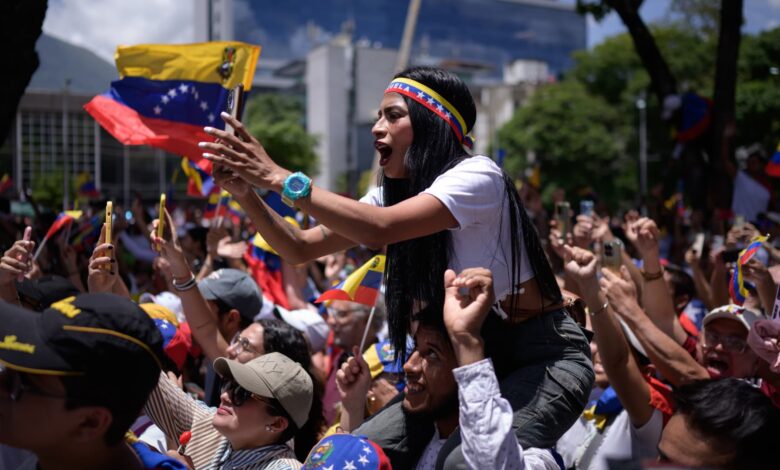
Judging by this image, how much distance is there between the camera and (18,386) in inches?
87.9

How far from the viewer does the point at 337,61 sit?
85.2m

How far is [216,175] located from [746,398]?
1.98 m

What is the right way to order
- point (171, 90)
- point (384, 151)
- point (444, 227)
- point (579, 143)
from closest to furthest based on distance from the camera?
point (444, 227), point (384, 151), point (171, 90), point (579, 143)

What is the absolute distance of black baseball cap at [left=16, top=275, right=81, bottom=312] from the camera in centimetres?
461

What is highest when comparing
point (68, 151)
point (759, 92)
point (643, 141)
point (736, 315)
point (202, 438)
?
point (759, 92)

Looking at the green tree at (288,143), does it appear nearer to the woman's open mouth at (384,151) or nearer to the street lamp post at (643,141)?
the street lamp post at (643,141)

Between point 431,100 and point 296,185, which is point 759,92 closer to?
point 431,100

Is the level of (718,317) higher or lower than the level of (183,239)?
higher

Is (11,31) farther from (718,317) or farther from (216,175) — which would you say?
(718,317)

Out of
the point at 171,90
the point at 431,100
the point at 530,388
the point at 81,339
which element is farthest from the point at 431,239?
the point at 171,90

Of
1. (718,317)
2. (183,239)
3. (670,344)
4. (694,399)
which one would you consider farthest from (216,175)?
(183,239)

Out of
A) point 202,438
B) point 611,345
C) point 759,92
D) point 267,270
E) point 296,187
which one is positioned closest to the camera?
point 296,187

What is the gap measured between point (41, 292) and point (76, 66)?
20.1ft

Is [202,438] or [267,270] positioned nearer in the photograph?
[202,438]
